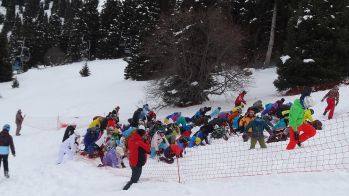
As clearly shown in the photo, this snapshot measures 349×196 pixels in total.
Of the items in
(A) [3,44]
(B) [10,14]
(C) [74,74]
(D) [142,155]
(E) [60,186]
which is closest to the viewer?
(D) [142,155]

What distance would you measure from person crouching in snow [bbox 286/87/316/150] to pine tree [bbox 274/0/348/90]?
1280cm

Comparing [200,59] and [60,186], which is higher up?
[200,59]

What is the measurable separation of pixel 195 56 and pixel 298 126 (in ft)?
49.3

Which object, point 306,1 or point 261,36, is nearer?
point 306,1

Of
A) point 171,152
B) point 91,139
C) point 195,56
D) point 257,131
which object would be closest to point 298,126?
point 257,131

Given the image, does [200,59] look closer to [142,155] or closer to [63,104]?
[63,104]

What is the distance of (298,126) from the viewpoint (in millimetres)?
10820

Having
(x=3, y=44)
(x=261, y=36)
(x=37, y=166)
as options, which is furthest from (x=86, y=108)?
(x=3, y=44)

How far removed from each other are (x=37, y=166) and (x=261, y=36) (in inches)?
973

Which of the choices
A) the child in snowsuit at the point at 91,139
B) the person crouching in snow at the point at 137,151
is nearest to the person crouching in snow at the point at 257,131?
the person crouching in snow at the point at 137,151

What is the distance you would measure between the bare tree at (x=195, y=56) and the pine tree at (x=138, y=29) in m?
2.61

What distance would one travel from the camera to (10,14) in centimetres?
11806

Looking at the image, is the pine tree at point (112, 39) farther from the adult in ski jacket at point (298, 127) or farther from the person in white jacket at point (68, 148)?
the adult in ski jacket at point (298, 127)

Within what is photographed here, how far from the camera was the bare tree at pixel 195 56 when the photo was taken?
24891 millimetres
